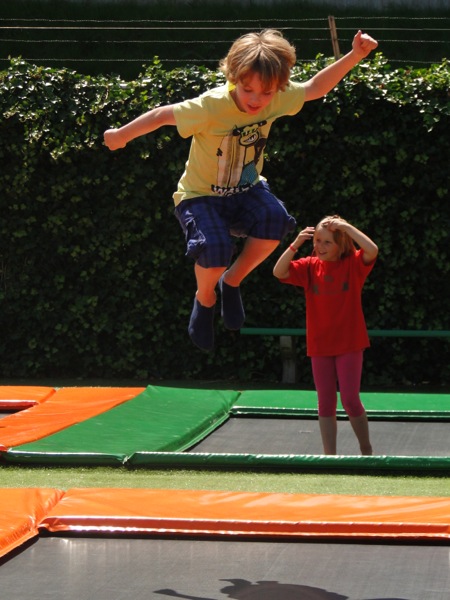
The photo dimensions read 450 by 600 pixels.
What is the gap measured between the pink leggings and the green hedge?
234 cm

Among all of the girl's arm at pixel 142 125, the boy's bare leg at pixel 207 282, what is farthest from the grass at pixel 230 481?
the girl's arm at pixel 142 125

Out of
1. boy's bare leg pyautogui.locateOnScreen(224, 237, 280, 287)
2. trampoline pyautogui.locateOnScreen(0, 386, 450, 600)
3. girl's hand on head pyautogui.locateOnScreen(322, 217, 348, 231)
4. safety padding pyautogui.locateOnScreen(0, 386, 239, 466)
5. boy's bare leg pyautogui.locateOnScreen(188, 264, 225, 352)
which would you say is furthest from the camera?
girl's hand on head pyautogui.locateOnScreen(322, 217, 348, 231)

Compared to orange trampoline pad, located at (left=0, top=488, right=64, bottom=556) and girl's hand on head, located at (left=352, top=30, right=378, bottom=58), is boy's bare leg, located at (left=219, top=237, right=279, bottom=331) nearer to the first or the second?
girl's hand on head, located at (left=352, top=30, right=378, bottom=58)

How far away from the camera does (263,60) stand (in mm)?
3188

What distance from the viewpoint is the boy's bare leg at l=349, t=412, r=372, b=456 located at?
4539 millimetres

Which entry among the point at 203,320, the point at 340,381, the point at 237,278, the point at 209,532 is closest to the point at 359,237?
the point at 340,381

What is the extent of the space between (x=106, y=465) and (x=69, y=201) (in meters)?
3.20

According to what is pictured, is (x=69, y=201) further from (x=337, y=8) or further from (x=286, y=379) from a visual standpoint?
(x=337, y=8)

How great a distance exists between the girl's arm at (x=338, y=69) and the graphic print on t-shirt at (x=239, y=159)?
0.73 ft

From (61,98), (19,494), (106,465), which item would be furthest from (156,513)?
(61,98)

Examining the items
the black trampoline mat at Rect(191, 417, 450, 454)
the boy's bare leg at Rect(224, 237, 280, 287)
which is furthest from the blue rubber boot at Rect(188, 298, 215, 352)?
the black trampoline mat at Rect(191, 417, 450, 454)

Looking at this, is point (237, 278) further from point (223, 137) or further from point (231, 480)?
point (231, 480)

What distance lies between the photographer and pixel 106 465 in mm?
4309

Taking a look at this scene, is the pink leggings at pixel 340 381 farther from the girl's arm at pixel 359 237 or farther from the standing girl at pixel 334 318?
the girl's arm at pixel 359 237
